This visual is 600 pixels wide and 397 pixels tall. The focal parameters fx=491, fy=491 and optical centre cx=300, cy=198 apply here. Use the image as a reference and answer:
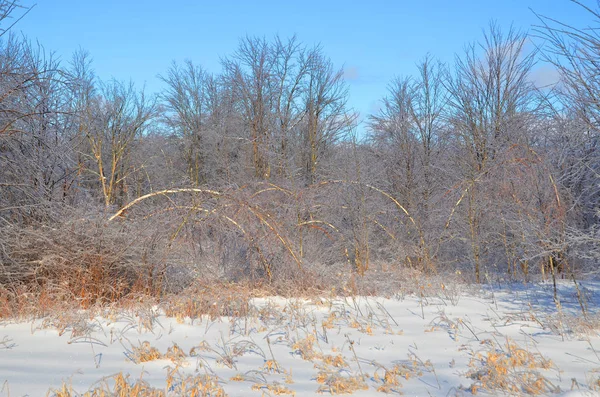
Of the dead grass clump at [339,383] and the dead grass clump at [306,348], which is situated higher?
the dead grass clump at [306,348]

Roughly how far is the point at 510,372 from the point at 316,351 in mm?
1909

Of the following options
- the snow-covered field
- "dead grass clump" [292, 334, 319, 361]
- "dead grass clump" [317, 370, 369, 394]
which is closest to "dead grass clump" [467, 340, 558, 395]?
the snow-covered field

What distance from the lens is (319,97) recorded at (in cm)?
2270

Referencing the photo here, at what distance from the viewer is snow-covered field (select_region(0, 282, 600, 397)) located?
408 centimetres

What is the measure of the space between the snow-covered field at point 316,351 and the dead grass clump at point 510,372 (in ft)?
0.04

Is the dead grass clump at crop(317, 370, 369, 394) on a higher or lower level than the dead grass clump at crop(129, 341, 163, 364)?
lower

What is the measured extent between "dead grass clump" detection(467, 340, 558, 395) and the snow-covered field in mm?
12

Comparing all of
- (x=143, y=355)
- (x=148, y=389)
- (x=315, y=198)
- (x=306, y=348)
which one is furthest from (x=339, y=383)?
(x=315, y=198)

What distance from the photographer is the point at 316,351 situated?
5.24 meters

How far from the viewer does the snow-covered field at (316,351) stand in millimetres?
4082

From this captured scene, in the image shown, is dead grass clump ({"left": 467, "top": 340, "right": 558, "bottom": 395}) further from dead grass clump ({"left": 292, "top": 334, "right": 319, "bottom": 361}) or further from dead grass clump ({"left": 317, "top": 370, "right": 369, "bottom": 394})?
dead grass clump ({"left": 292, "top": 334, "right": 319, "bottom": 361})

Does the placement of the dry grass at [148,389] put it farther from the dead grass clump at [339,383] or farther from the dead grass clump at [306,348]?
the dead grass clump at [306,348]

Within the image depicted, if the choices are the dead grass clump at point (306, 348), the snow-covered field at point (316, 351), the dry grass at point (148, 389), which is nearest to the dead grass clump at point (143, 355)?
the snow-covered field at point (316, 351)

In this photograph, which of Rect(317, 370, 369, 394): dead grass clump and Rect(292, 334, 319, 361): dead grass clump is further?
Rect(292, 334, 319, 361): dead grass clump
